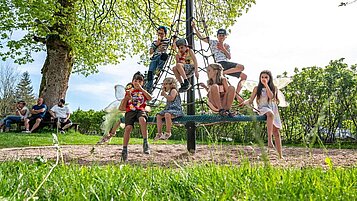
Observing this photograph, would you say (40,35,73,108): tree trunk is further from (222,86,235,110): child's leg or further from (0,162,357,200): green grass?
(0,162,357,200): green grass

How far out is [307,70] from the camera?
9891 millimetres

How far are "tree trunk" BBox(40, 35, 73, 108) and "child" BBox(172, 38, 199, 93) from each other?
8.31 m

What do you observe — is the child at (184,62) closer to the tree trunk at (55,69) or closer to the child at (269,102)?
the child at (269,102)

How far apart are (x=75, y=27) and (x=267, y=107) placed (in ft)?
29.6

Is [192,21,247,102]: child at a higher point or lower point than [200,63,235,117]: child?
higher

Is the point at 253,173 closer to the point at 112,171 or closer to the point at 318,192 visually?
the point at 318,192

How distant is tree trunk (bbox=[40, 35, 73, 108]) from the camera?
13148 millimetres

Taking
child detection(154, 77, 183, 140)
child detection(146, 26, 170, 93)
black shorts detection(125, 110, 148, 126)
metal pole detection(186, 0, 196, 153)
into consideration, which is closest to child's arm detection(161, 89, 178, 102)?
child detection(154, 77, 183, 140)

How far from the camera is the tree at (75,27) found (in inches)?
464

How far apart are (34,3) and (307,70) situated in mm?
7863

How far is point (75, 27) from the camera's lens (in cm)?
1249

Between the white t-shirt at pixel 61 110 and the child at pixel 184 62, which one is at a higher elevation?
the child at pixel 184 62

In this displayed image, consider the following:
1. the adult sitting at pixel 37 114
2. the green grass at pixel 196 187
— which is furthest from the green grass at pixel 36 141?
the green grass at pixel 196 187

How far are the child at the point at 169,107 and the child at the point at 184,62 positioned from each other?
153 millimetres
